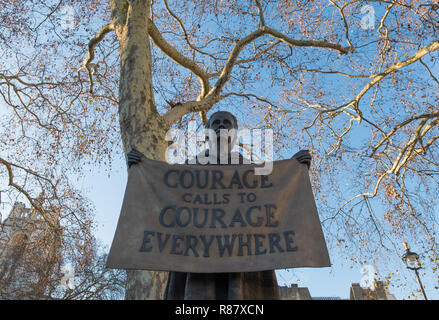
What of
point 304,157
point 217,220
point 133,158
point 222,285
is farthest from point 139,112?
point 222,285

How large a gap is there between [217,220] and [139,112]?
2372mm

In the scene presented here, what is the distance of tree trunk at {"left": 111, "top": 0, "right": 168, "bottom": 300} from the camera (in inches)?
141

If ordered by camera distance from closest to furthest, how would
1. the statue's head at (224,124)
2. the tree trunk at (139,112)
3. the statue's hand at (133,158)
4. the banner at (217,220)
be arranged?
the banner at (217,220), the statue's hand at (133,158), the statue's head at (224,124), the tree trunk at (139,112)

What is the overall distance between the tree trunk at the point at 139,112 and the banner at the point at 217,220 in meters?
1.16

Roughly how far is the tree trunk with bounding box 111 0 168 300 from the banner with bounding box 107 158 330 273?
116 centimetres

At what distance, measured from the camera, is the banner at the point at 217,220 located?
8.42ft

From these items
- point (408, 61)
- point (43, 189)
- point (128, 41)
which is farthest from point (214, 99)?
point (43, 189)

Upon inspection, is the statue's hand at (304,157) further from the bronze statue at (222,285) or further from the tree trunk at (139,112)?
the tree trunk at (139,112)

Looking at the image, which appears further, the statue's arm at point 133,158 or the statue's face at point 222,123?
the statue's face at point 222,123

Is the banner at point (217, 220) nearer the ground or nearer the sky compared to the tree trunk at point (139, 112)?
nearer the ground

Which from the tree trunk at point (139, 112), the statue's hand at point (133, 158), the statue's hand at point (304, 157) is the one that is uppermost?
the tree trunk at point (139, 112)

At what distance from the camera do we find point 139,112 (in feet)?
14.9

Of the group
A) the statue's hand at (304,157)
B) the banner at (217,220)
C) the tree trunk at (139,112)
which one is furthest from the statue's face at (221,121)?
the tree trunk at (139,112)
